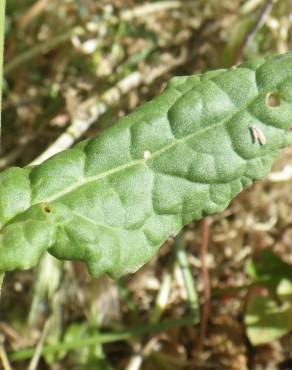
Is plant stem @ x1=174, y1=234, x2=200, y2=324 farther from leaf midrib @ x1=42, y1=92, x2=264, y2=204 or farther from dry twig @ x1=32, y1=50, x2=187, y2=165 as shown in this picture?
leaf midrib @ x1=42, y1=92, x2=264, y2=204

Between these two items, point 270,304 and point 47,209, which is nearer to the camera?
point 47,209

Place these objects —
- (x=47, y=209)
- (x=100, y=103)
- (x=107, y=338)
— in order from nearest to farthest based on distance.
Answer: (x=47, y=209), (x=107, y=338), (x=100, y=103)

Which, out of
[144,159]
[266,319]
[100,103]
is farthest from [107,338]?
[144,159]

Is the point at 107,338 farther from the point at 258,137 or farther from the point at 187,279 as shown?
the point at 258,137

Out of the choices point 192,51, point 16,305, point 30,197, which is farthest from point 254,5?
point 30,197

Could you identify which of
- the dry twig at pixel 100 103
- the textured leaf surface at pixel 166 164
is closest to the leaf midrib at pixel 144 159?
the textured leaf surface at pixel 166 164

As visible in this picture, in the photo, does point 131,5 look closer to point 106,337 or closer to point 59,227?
point 106,337
